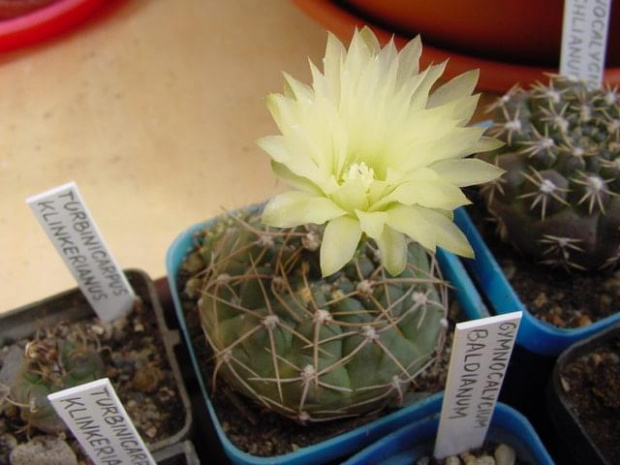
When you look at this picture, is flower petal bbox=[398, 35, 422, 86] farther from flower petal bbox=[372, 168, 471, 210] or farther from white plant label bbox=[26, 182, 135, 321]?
white plant label bbox=[26, 182, 135, 321]

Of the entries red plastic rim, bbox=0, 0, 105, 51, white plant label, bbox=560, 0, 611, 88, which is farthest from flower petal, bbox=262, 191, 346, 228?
red plastic rim, bbox=0, 0, 105, 51

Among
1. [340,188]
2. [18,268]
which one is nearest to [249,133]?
[18,268]

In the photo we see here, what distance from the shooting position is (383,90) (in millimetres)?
572

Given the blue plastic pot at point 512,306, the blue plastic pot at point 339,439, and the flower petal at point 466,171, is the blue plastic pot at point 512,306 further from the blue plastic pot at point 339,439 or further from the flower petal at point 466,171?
the flower petal at point 466,171

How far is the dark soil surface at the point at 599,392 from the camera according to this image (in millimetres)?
763

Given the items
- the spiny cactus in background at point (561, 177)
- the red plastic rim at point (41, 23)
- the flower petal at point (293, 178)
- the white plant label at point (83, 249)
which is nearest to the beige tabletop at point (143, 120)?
the red plastic rim at point (41, 23)

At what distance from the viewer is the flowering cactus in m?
0.55

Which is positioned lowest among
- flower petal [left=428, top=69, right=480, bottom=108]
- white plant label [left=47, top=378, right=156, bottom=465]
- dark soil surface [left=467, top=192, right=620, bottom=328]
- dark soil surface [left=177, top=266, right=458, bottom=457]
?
dark soil surface [left=177, top=266, right=458, bottom=457]

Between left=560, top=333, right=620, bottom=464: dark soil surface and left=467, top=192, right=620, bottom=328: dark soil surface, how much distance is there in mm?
48

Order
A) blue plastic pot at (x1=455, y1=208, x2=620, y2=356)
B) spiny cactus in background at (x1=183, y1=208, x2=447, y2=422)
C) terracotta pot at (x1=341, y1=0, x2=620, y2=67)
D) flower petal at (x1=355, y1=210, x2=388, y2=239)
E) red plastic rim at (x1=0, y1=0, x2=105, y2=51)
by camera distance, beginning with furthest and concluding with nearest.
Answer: red plastic rim at (x1=0, y1=0, x2=105, y2=51), terracotta pot at (x1=341, y1=0, x2=620, y2=67), blue plastic pot at (x1=455, y1=208, x2=620, y2=356), spiny cactus in background at (x1=183, y1=208, x2=447, y2=422), flower petal at (x1=355, y1=210, x2=388, y2=239)

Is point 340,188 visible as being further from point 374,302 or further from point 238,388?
point 238,388

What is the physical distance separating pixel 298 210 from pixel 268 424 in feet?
1.09

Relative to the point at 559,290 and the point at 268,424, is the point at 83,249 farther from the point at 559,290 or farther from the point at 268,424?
the point at 559,290

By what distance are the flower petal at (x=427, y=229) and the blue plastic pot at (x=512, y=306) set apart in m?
0.31
